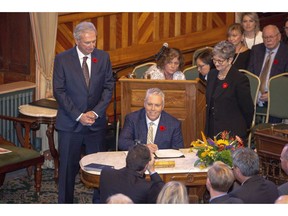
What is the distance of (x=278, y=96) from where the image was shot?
319 inches

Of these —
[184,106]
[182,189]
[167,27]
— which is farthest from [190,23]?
[182,189]

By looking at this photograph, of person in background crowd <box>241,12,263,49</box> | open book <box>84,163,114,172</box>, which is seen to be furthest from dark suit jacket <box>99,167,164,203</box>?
person in background crowd <box>241,12,263,49</box>

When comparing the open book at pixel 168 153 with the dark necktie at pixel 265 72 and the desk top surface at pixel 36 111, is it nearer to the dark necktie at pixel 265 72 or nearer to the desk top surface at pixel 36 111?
the desk top surface at pixel 36 111

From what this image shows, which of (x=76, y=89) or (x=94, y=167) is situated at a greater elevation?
(x=76, y=89)

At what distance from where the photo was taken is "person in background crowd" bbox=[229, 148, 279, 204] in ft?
16.4

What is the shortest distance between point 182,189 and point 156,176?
46.0 inches

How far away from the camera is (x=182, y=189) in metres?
4.21

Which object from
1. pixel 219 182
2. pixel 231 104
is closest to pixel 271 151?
pixel 231 104

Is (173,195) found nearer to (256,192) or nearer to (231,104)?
(256,192)

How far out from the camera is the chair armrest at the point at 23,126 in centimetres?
773

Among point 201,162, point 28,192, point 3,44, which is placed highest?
point 3,44

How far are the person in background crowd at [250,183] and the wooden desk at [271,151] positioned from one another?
167 cm

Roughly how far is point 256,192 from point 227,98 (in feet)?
6.27
